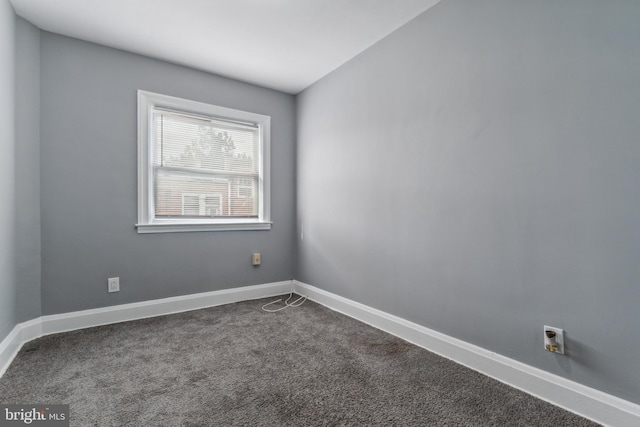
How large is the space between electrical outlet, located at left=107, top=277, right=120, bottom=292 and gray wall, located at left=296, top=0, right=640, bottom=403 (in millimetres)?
2087

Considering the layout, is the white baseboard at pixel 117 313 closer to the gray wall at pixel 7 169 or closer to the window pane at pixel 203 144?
the gray wall at pixel 7 169

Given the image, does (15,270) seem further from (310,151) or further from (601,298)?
(601,298)

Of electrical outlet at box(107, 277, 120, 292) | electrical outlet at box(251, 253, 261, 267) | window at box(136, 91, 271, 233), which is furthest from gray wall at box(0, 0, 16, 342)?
electrical outlet at box(251, 253, 261, 267)

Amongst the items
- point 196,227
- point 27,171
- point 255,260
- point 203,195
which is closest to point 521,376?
point 255,260

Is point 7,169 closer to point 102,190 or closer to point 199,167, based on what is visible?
point 102,190

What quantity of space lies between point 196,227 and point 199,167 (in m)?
0.61

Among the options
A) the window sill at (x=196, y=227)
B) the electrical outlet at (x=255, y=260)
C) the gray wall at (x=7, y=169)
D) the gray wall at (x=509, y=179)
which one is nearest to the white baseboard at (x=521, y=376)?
the gray wall at (x=509, y=179)

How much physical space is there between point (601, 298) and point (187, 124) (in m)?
3.30

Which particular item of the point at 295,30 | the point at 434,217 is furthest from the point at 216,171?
the point at 434,217

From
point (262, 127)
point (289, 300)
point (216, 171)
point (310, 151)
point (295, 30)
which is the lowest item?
point (289, 300)

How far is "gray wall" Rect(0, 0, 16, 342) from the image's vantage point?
74.0 inches

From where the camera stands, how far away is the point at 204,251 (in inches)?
120

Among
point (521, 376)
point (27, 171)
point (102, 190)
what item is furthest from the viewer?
point (102, 190)

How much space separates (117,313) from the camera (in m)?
2.60
